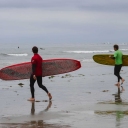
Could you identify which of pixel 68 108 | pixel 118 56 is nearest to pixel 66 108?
pixel 68 108

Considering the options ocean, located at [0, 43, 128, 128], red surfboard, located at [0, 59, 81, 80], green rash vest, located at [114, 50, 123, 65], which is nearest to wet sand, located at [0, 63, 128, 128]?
ocean, located at [0, 43, 128, 128]

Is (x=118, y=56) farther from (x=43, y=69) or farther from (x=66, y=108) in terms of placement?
(x=66, y=108)

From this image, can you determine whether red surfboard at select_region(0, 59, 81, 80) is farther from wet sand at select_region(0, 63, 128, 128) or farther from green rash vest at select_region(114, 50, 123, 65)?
green rash vest at select_region(114, 50, 123, 65)

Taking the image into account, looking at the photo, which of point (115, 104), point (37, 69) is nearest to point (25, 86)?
point (37, 69)

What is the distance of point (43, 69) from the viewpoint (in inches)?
651

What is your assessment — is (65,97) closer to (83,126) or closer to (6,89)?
(6,89)

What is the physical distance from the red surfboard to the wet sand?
0.66 meters

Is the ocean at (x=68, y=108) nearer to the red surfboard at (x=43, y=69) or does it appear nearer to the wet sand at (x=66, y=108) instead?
the wet sand at (x=66, y=108)

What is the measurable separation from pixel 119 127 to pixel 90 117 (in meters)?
1.57

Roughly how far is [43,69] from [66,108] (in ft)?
12.5

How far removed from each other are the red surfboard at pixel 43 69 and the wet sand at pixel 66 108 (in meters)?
0.66

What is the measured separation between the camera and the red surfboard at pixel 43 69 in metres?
16.6

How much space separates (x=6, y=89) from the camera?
18.5 meters

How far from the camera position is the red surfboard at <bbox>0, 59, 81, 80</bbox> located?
1664 centimetres
